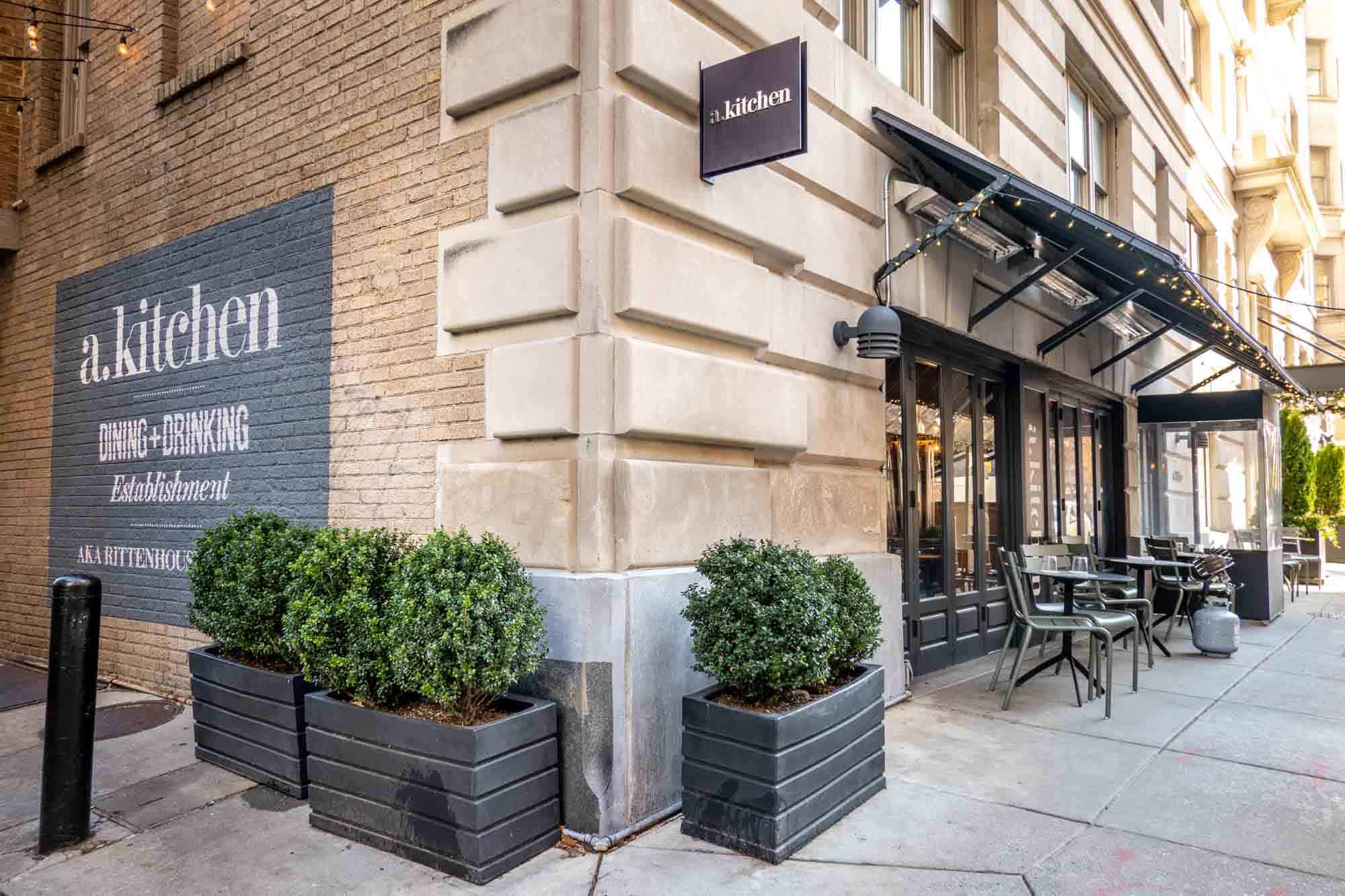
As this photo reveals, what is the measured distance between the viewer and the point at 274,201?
21.8ft

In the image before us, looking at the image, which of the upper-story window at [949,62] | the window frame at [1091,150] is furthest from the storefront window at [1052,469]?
the upper-story window at [949,62]

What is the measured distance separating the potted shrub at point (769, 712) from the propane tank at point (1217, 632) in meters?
6.00

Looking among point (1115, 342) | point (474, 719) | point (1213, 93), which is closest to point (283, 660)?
point (474, 719)

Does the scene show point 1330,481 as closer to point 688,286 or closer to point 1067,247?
point 1067,247

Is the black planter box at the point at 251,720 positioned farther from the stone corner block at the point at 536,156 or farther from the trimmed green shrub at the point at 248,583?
the stone corner block at the point at 536,156

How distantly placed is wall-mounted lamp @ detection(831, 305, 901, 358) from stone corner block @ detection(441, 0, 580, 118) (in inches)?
103

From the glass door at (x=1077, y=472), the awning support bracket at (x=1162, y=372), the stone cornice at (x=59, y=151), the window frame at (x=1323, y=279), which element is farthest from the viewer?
the window frame at (x=1323, y=279)

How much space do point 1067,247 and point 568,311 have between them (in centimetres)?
584

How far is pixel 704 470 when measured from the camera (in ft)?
16.8

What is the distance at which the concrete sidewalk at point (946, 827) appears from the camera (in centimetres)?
381

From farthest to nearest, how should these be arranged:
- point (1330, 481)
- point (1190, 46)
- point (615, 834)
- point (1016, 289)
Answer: point (1330, 481), point (1190, 46), point (1016, 289), point (615, 834)

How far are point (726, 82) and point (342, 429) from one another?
3.33 meters

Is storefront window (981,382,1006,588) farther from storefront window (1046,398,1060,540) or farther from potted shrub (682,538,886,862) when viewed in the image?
potted shrub (682,538,886,862)

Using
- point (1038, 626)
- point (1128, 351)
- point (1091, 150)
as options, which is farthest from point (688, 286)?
point (1091, 150)
